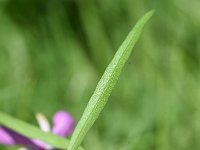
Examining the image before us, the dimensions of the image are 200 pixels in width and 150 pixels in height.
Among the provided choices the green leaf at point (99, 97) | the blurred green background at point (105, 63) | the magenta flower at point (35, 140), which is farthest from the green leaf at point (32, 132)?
the blurred green background at point (105, 63)

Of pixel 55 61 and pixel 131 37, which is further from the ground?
pixel 131 37

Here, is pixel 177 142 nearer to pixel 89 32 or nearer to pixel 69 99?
pixel 69 99

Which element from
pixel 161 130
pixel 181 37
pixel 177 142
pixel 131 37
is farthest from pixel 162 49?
pixel 131 37

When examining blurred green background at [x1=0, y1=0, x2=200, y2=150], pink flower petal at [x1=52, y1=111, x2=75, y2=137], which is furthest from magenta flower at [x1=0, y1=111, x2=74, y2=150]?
blurred green background at [x1=0, y1=0, x2=200, y2=150]

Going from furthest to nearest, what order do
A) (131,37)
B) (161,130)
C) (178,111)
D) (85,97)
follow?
(85,97)
(178,111)
(161,130)
(131,37)

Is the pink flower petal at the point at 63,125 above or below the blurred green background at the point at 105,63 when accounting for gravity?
above

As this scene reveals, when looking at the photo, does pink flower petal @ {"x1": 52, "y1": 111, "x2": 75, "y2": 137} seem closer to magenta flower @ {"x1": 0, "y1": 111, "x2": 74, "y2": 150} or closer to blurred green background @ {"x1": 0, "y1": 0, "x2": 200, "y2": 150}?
magenta flower @ {"x1": 0, "y1": 111, "x2": 74, "y2": 150}

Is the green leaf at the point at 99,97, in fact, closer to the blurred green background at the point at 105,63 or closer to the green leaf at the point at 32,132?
the green leaf at the point at 32,132
